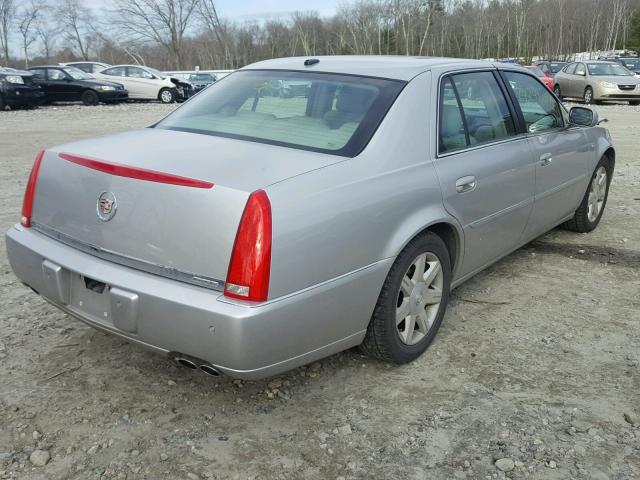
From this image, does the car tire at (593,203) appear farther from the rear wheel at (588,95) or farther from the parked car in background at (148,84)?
the parked car in background at (148,84)

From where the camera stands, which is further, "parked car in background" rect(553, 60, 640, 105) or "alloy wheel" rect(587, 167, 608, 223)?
"parked car in background" rect(553, 60, 640, 105)

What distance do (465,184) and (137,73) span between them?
2318 cm

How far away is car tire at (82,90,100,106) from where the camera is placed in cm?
2230

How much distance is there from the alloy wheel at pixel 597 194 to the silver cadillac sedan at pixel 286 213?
1.78m

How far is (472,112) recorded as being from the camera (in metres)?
3.67

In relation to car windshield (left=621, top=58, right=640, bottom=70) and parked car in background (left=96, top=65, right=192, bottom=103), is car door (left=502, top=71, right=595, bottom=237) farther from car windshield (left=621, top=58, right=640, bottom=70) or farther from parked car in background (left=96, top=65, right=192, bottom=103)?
car windshield (left=621, top=58, right=640, bottom=70)

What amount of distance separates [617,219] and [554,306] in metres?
2.61

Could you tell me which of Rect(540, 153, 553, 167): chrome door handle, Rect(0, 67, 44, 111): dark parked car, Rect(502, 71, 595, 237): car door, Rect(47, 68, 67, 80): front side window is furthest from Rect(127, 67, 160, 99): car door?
Rect(540, 153, 553, 167): chrome door handle

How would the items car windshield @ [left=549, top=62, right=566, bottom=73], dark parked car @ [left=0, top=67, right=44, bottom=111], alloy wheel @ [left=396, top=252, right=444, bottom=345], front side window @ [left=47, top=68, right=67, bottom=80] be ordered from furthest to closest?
car windshield @ [left=549, top=62, right=566, bottom=73] < front side window @ [left=47, top=68, right=67, bottom=80] < dark parked car @ [left=0, top=67, right=44, bottom=111] < alloy wheel @ [left=396, top=252, right=444, bottom=345]

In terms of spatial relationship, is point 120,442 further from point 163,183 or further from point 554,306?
point 554,306

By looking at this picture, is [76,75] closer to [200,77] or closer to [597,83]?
[200,77]

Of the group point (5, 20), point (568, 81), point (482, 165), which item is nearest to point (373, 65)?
point (482, 165)

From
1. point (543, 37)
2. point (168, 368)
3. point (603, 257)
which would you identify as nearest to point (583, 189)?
point (603, 257)

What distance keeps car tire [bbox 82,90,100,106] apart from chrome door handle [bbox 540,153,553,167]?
2094 centimetres
